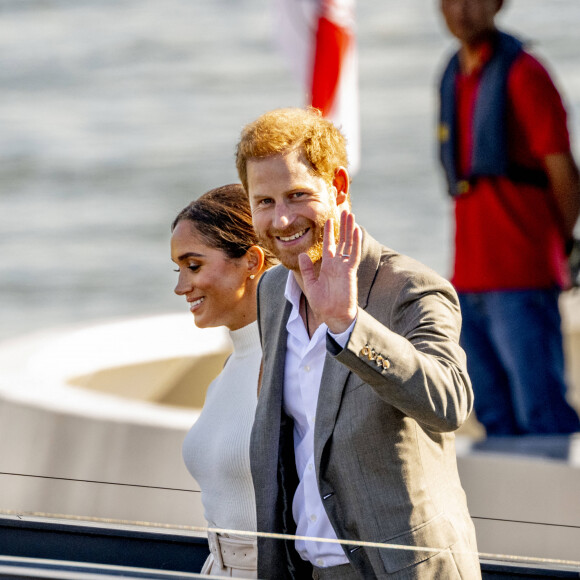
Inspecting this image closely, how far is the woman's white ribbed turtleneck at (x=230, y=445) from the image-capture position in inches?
59.8

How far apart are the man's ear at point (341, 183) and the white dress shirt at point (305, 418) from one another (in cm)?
15

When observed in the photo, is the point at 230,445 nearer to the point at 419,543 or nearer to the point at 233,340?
the point at 233,340

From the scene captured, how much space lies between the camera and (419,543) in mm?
1298

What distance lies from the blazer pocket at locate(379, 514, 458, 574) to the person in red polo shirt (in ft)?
5.06

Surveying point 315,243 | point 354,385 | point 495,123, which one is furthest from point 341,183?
point 495,123

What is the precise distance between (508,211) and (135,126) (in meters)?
4.57

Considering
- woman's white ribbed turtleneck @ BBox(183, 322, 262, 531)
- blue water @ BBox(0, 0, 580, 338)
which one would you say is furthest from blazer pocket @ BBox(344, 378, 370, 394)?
blue water @ BBox(0, 0, 580, 338)

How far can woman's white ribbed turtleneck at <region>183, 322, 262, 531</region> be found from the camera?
152 centimetres

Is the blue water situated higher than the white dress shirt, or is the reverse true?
the white dress shirt

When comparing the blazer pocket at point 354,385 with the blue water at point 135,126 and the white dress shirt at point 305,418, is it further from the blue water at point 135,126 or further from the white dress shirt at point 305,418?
the blue water at point 135,126

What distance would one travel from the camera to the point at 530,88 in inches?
106

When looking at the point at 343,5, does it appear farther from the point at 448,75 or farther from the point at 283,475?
the point at 283,475

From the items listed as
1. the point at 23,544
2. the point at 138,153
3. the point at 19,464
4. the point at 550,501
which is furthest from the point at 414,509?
the point at 138,153

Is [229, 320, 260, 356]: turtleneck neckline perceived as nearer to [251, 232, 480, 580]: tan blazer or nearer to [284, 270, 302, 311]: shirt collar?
[284, 270, 302, 311]: shirt collar
